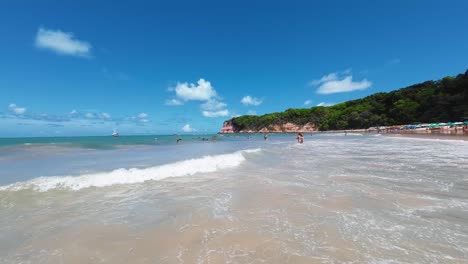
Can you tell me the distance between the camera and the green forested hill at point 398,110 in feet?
202

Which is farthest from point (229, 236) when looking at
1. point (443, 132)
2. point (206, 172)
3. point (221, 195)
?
point (443, 132)

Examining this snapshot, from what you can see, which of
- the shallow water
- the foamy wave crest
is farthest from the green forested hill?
the foamy wave crest

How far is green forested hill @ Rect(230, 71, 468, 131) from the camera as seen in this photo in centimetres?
6159

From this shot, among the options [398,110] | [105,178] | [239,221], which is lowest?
[239,221]

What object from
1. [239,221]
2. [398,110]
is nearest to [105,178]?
[239,221]

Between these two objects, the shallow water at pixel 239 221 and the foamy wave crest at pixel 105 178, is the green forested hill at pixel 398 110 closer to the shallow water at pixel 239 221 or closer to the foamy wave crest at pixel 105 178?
the shallow water at pixel 239 221

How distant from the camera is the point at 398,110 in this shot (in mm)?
85688

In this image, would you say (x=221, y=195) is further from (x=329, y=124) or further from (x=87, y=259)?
(x=329, y=124)

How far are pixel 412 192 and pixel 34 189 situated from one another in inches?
420

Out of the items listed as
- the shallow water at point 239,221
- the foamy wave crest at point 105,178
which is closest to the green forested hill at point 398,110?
the shallow water at point 239,221

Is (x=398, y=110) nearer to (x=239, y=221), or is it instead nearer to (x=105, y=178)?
(x=239, y=221)

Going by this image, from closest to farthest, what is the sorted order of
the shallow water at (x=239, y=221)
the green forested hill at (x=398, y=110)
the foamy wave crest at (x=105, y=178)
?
the shallow water at (x=239, y=221) < the foamy wave crest at (x=105, y=178) < the green forested hill at (x=398, y=110)

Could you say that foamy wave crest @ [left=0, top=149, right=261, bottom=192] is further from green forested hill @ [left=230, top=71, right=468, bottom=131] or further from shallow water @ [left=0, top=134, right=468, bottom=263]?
green forested hill @ [left=230, top=71, right=468, bottom=131]

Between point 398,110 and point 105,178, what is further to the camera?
point 398,110
